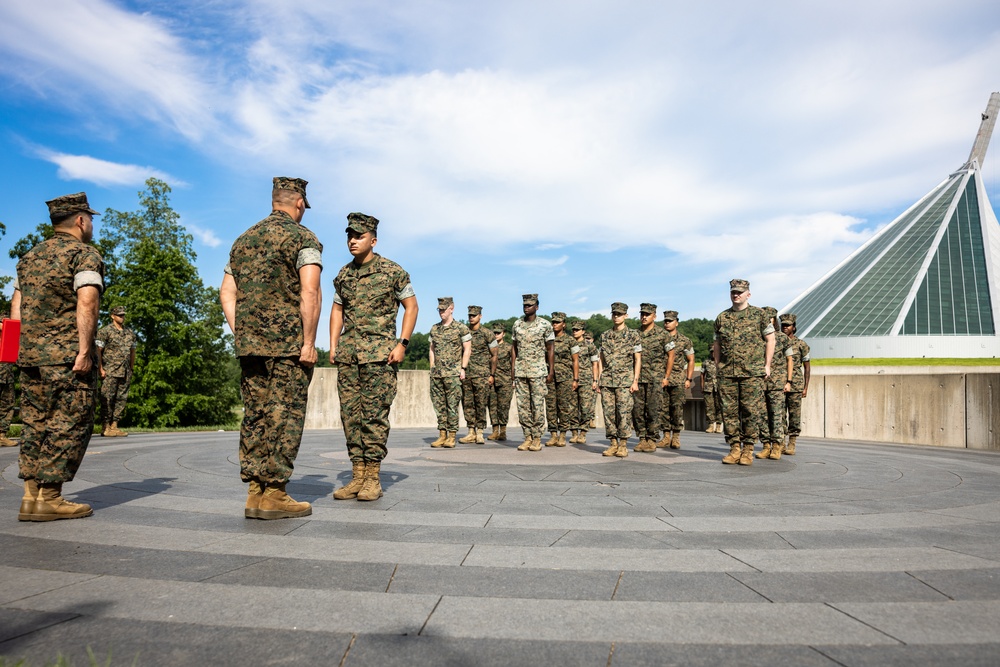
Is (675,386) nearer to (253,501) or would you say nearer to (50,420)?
(253,501)

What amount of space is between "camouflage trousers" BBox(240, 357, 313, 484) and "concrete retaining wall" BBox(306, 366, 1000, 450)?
1330 cm

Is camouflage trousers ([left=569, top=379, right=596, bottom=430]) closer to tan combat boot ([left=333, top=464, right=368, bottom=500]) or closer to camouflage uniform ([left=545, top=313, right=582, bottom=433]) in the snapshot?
camouflage uniform ([left=545, top=313, right=582, bottom=433])

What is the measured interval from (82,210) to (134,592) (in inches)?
144

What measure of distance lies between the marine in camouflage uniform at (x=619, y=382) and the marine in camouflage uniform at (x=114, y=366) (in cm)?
955

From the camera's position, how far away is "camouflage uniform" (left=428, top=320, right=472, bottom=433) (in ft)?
37.9

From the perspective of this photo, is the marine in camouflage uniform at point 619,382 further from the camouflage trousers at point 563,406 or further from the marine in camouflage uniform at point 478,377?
the marine in camouflage uniform at point 478,377

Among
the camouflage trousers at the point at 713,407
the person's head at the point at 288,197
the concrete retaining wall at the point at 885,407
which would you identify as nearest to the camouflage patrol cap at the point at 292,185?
the person's head at the point at 288,197

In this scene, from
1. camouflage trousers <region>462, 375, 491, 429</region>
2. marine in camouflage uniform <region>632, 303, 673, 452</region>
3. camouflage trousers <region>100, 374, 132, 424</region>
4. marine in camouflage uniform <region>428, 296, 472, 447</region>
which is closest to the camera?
marine in camouflage uniform <region>428, 296, 472, 447</region>

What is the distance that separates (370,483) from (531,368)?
602cm

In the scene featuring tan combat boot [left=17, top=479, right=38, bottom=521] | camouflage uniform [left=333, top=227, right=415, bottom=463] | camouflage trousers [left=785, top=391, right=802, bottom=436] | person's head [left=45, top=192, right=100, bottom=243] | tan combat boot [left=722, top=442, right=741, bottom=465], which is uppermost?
person's head [left=45, top=192, right=100, bottom=243]

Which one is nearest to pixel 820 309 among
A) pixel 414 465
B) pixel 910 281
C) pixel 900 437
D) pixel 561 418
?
pixel 910 281

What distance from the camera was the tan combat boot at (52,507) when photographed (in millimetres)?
4871

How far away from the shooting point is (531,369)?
11.6 meters

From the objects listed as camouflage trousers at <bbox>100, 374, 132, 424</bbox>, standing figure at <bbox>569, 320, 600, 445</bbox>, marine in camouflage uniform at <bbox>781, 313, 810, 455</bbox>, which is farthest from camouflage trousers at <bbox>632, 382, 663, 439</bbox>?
camouflage trousers at <bbox>100, 374, 132, 424</bbox>
